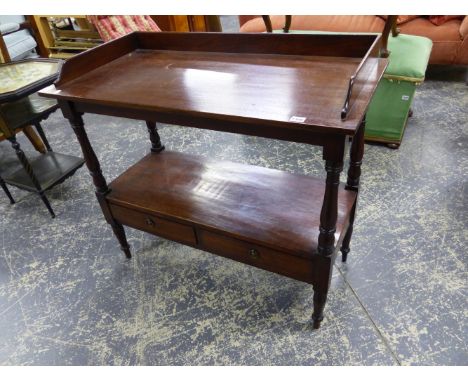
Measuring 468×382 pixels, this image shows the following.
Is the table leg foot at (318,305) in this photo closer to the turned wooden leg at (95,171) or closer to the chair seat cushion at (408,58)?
the turned wooden leg at (95,171)

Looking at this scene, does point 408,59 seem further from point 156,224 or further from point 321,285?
point 156,224

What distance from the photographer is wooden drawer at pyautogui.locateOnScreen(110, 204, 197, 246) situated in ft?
5.03

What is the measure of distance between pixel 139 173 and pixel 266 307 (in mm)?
907

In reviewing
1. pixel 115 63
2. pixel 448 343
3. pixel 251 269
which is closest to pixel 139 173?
pixel 115 63

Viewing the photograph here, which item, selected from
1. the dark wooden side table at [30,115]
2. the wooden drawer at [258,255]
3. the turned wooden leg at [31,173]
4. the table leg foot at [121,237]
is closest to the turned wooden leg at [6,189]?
the dark wooden side table at [30,115]

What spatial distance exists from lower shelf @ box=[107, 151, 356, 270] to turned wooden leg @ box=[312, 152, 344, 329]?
0.20 ft

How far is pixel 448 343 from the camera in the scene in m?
1.42

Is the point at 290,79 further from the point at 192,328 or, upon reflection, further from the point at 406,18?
the point at 406,18

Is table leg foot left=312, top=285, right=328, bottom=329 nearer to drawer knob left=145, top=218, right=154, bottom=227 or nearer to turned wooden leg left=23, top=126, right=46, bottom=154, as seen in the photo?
drawer knob left=145, top=218, right=154, bottom=227

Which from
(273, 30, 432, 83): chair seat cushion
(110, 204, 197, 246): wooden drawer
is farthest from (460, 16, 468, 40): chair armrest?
(110, 204, 197, 246): wooden drawer

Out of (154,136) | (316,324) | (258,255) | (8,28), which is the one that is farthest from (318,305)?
(8,28)

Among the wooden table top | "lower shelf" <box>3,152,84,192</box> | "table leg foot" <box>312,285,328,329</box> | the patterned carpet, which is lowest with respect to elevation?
the patterned carpet

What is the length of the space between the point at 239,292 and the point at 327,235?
0.70 m

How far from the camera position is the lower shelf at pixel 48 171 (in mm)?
2293
